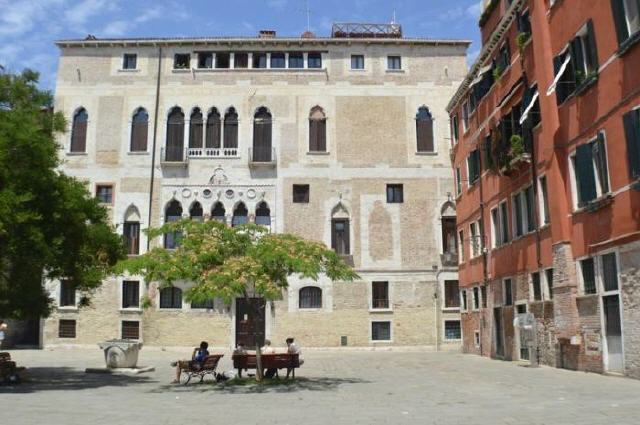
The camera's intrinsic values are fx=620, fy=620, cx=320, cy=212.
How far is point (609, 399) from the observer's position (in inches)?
448

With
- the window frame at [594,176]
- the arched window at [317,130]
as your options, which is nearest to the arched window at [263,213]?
the arched window at [317,130]

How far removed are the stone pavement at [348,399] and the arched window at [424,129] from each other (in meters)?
16.5

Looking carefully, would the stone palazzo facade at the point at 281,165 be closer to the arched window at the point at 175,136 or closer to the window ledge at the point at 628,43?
the arched window at the point at 175,136

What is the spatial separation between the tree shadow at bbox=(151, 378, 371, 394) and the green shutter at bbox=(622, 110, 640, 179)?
8.19 m

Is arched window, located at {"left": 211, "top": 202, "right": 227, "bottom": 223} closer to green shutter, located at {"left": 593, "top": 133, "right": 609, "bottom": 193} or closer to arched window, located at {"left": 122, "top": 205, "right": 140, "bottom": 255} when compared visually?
arched window, located at {"left": 122, "top": 205, "right": 140, "bottom": 255}

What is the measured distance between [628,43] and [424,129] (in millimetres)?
20510

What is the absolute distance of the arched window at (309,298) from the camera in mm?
32550

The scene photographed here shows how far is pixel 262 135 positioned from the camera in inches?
1353

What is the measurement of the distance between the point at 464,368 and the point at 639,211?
8389 millimetres

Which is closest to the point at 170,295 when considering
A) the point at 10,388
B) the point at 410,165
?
the point at 410,165

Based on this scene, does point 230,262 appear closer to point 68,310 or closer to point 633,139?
point 633,139

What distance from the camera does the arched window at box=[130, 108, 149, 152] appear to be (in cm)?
3428

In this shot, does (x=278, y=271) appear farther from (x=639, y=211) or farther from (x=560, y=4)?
(x=560, y=4)

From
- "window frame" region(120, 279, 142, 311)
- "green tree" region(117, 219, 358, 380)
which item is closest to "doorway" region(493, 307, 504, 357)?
"green tree" region(117, 219, 358, 380)
